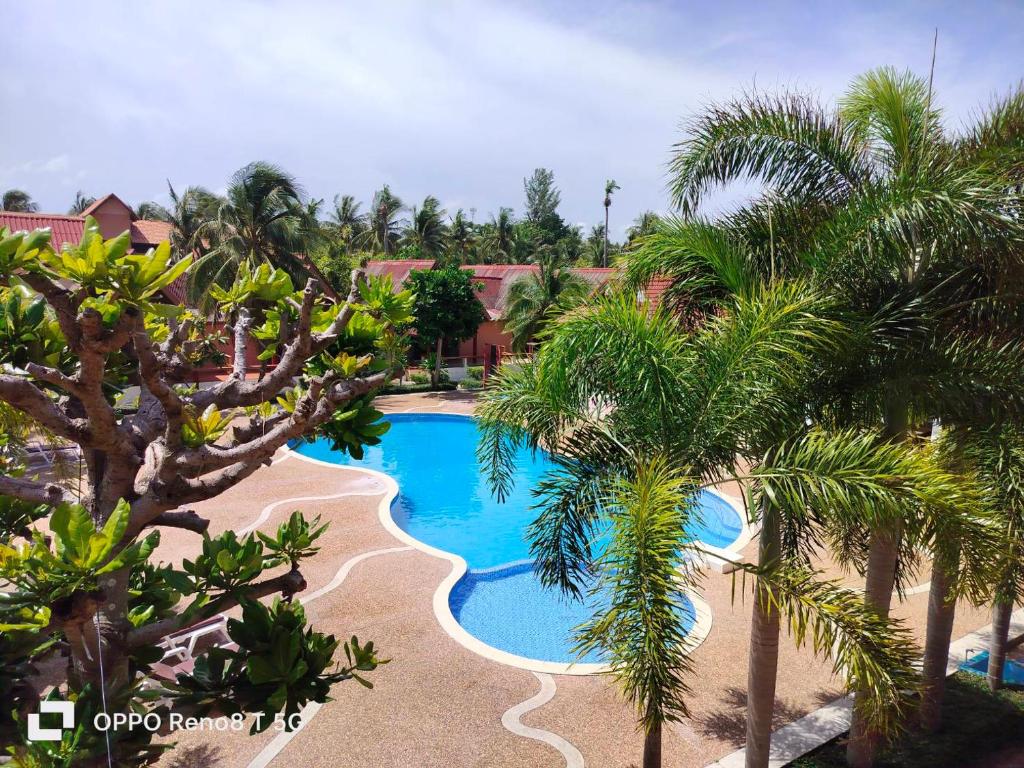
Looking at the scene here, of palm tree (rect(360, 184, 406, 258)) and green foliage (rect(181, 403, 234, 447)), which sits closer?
green foliage (rect(181, 403, 234, 447))

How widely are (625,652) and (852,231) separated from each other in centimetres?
356

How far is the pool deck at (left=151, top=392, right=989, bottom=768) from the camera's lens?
20.9 feet

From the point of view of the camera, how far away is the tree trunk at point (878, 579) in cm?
545

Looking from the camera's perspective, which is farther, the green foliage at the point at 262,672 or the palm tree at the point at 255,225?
the palm tree at the point at 255,225

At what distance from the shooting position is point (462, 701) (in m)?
7.23

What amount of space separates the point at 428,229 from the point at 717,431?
4250 cm

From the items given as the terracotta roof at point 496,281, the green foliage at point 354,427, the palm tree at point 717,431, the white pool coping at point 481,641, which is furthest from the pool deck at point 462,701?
the terracotta roof at point 496,281

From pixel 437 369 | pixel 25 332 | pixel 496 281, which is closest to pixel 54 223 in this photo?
pixel 437 369

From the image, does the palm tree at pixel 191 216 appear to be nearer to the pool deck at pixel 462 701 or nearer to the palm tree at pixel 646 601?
the pool deck at pixel 462 701

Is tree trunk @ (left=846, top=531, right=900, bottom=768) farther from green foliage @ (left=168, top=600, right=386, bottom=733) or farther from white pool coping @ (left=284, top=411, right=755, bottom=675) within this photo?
green foliage @ (left=168, top=600, right=386, bottom=733)

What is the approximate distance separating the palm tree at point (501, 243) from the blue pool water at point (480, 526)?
32852 mm

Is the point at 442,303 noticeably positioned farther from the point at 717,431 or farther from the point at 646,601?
Result: the point at 646,601

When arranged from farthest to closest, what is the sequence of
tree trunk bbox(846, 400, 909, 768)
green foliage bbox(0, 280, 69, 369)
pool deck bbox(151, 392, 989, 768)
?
pool deck bbox(151, 392, 989, 768) → tree trunk bbox(846, 400, 909, 768) → green foliage bbox(0, 280, 69, 369)

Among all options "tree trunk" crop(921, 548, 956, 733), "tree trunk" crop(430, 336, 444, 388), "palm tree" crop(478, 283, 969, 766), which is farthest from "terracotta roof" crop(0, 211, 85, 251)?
"tree trunk" crop(921, 548, 956, 733)
